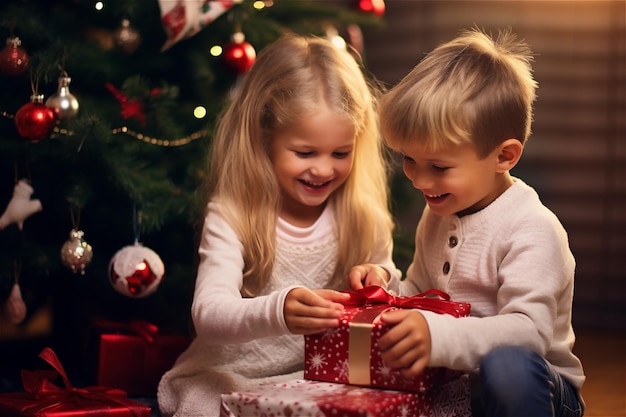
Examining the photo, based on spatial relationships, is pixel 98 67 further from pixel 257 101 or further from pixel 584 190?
pixel 584 190

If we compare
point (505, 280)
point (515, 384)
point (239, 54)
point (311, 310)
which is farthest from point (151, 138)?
point (515, 384)

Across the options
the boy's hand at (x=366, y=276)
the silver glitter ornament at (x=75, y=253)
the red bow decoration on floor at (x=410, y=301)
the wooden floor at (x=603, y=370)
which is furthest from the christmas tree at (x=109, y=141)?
the wooden floor at (x=603, y=370)

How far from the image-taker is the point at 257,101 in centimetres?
160

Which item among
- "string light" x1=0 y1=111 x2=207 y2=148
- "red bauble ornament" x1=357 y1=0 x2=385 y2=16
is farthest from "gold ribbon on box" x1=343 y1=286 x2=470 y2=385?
"red bauble ornament" x1=357 y1=0 x2=385 y2=16

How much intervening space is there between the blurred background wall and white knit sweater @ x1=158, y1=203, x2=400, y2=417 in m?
1.26

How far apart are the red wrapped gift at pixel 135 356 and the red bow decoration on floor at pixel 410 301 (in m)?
0.55

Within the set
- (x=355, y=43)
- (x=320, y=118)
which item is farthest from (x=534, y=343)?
(x=355, y=43)

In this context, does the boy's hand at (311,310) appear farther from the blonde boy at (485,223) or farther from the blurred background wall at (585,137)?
the blurred background wall at (585,137)

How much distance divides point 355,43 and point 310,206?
2.60 ft

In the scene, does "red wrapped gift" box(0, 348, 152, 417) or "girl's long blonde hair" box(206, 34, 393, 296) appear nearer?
"red wrapped gift" box(0, 348, 152, 417)

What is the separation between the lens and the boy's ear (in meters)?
1.34

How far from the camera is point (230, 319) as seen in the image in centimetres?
139

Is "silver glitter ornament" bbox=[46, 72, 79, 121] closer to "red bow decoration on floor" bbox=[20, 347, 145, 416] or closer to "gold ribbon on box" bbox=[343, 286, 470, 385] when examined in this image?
"red bow decoration on floor" bbox=[20, 347, 145, 416]

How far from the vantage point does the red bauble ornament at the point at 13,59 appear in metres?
1.68
